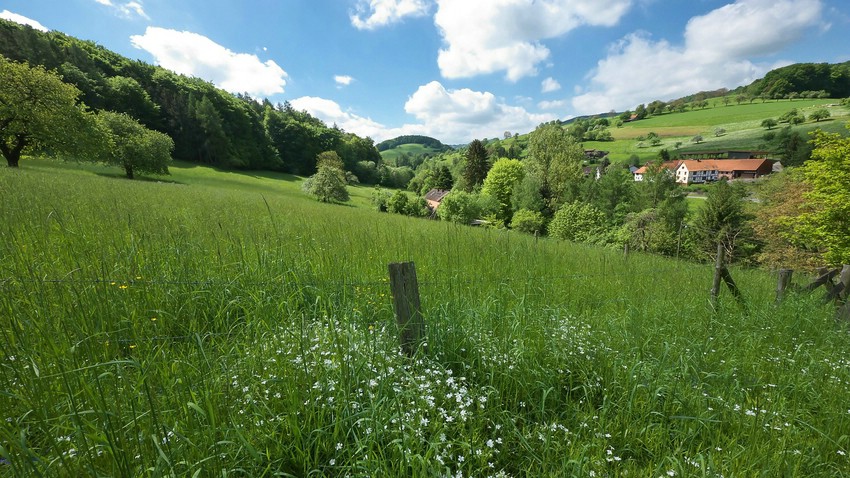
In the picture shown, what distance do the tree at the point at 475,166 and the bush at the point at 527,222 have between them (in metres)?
27.8

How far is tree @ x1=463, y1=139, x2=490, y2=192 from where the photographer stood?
6575cm

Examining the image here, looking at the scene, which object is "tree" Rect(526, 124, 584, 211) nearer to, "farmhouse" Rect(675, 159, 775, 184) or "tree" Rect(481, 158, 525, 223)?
"tree" Rect(481, 158, 525, 223)

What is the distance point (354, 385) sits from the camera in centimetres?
220

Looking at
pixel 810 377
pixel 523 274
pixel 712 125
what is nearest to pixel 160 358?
pixel 523 274

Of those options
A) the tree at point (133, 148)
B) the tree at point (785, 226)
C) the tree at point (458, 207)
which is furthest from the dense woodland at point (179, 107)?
the tree at point (785, 226)

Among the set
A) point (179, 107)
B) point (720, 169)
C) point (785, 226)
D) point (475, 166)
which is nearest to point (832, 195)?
point (785, 226)

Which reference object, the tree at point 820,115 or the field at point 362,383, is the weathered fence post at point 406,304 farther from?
the tree at point 820,115

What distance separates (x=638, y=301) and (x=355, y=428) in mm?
4959

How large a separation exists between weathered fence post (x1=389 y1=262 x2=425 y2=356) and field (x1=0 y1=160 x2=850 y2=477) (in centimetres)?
14

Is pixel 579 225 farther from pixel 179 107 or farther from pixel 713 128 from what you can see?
pixel 713 128

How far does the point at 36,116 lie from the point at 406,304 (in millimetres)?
37848

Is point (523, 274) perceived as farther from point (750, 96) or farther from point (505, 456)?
point (750, 96)

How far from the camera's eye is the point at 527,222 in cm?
3759

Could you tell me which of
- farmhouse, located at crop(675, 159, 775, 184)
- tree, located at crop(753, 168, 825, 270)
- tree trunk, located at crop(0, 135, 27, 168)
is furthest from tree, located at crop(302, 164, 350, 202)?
farmhouse, located at crop(675, 159, 775, 184)
